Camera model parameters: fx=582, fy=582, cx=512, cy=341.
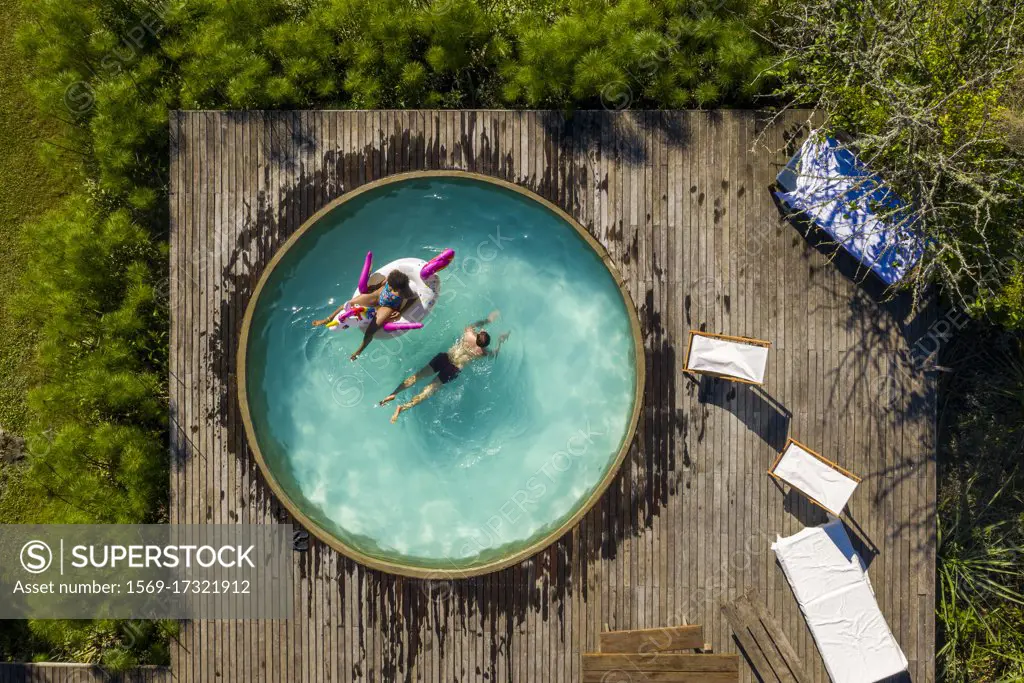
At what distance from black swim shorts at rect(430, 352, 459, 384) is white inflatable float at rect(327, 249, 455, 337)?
0.56 metres

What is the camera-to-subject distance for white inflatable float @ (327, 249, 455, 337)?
853 centimetres

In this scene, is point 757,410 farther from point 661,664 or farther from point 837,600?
point 661,664

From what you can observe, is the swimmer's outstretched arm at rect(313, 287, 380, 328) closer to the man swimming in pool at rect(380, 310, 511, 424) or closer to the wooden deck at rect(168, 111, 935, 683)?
the man swimming in pool at rect(380, 310, 511, 424)

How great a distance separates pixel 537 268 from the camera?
8.79m

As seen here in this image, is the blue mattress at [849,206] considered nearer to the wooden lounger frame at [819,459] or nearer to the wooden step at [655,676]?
the wooden lounger frame at [819,459]

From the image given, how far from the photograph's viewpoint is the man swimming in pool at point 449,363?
8.66 m

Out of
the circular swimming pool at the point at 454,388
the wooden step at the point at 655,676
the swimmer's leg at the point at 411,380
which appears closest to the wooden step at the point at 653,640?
the wooden step at the point at 655,676

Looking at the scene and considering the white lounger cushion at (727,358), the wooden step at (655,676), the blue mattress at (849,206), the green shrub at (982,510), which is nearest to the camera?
the blue mattress at (849,206)

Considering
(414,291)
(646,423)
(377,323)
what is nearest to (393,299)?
(414,291)

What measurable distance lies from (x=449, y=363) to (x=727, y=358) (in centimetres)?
390

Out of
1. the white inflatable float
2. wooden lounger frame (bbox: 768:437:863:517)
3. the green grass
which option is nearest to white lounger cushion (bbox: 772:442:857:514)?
wooden lounger frame (bbox: 768:437:863:517)

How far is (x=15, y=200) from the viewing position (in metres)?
9.12

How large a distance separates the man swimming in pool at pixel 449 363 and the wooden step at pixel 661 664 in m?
4.23

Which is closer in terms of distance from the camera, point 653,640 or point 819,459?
point 819,459
